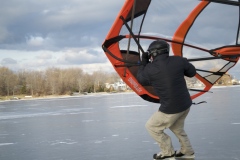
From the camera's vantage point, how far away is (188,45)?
4727 mm

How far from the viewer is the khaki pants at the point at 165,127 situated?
3842 millimetres

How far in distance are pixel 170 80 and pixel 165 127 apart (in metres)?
0.61

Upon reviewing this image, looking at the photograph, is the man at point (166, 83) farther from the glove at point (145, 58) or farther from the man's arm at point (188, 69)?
the glove at point (145, 58)

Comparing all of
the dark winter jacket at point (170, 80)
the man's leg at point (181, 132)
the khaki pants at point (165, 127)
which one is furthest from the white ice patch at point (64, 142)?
the dark winter jacket at point (170, 80)

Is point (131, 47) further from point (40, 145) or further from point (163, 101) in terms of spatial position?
point (40, 145)

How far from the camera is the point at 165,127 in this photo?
12.8 ft

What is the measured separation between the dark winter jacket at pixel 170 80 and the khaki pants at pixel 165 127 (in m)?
0.09

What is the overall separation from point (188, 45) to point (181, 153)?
161cm

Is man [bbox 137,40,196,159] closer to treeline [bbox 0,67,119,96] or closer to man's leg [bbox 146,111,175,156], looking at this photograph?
man's leg [bbox 146,111,175,156]

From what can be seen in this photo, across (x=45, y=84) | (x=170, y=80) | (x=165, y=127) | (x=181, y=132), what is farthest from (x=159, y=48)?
(x=45, y=84)

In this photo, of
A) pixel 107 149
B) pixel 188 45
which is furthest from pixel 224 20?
pixel 107 149

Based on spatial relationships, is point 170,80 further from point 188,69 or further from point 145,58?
point 145,58

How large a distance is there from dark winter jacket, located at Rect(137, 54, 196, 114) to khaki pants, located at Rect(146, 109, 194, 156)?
3.6 inches

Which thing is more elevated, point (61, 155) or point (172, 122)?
point (172, 122)
